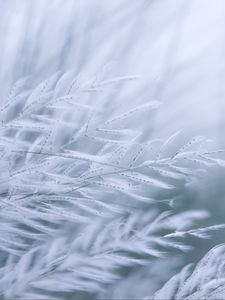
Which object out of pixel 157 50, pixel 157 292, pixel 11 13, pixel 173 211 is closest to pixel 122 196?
pixel 173 211

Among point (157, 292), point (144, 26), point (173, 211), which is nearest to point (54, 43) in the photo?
point (144, 26)

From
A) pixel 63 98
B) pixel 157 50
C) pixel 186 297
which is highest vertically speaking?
pixel 157 50

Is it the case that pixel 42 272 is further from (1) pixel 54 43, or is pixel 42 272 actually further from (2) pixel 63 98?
(1) pixel 54 43

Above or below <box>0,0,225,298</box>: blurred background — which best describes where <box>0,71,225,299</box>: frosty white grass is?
below

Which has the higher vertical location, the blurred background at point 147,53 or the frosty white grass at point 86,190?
the blurred background at point 147,53

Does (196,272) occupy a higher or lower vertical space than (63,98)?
lower

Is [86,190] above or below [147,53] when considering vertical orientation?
below

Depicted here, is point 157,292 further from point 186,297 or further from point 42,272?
point 42,272
